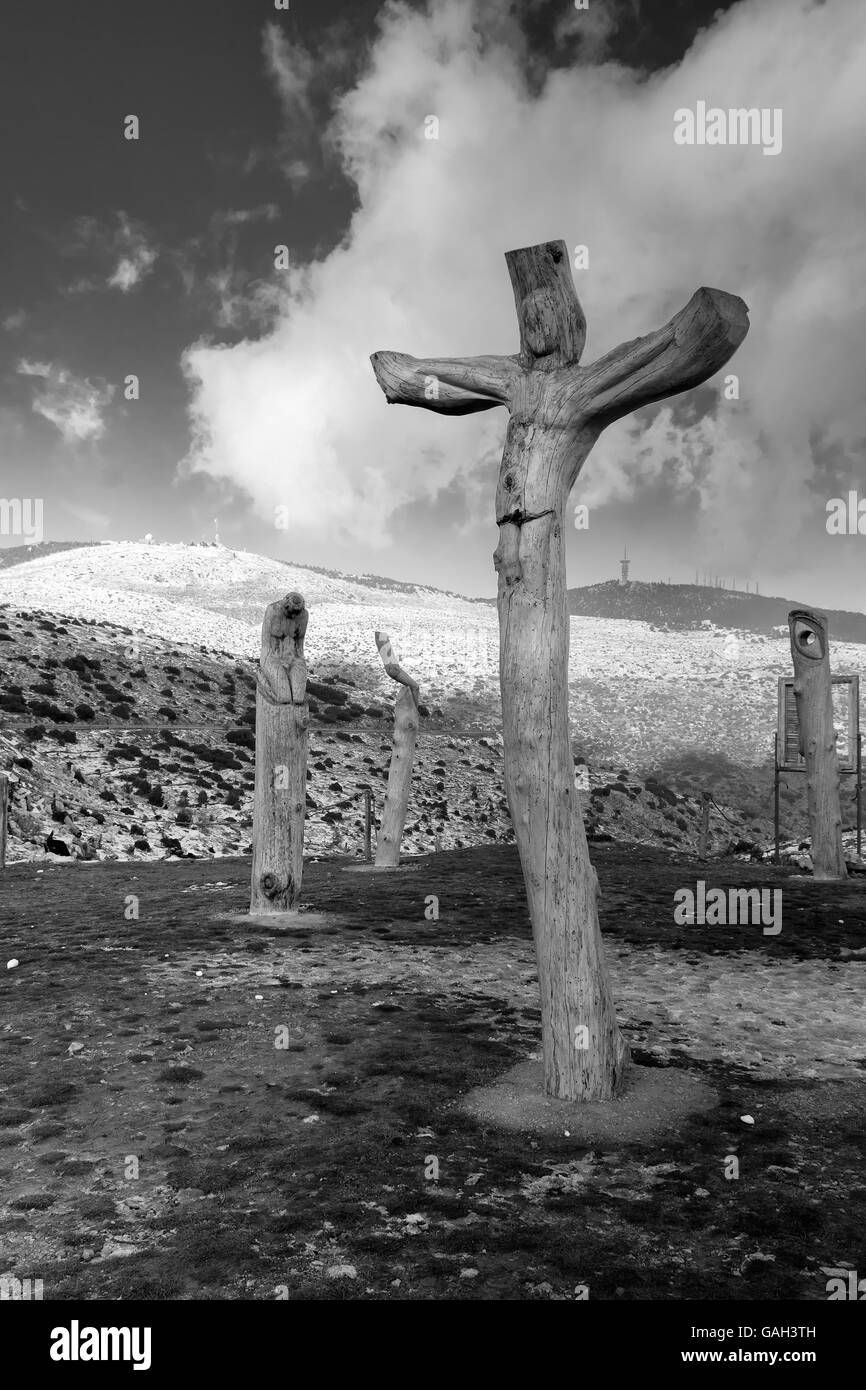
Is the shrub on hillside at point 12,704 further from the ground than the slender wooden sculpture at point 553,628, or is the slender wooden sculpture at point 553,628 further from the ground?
the shrub on hillside at point 12,704

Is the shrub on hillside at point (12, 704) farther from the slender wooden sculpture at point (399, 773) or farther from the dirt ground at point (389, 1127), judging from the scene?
the dirt ground at point (389, 1127)

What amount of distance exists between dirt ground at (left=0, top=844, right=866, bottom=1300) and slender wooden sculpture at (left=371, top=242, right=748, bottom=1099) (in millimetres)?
709

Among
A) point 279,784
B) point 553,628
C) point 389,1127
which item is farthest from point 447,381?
point 279,784

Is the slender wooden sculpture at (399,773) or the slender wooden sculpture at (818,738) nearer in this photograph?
the slender wooden sculpture at (818,738)

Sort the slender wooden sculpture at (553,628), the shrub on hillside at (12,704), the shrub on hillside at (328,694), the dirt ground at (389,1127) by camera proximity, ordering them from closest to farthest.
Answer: the dirt ground at (389,1127)
the slender wooden sculpture at (553,628)
the shrub on hillside at (12,704)
the shrub on hillside at (328,694)

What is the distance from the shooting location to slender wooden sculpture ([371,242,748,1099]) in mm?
5098

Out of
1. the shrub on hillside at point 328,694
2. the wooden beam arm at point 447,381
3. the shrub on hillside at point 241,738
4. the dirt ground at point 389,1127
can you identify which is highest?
the shrub on hillside at point 328,694

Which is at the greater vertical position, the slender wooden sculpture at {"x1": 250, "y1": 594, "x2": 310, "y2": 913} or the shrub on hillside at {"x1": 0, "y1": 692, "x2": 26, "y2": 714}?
the shrub on hillside at {"x1": 0, "y1": 692, "x2": 26, "y2": 714}

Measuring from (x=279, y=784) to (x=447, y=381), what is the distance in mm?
6215

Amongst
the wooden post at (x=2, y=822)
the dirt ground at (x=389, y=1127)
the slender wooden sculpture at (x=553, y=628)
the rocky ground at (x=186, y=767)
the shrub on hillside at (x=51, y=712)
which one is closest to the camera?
the dirt ground at (x=389, y=1127)

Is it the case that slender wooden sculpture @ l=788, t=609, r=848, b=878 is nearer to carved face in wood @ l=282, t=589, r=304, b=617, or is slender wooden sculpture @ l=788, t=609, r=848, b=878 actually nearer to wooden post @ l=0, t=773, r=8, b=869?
carved face in wood @ l=282, t=589, r=304, b=617

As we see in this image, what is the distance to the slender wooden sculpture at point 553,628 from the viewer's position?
5.10 metres

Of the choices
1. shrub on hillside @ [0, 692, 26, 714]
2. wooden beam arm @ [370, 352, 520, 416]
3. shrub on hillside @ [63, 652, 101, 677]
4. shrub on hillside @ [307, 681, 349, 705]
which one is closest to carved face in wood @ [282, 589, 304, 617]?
wooden beam arm @ [370, 352, 520, 416]

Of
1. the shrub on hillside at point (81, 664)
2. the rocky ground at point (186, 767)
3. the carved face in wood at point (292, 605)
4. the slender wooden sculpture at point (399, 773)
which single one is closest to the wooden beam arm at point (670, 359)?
the carved face in wood at point (292, 605)
